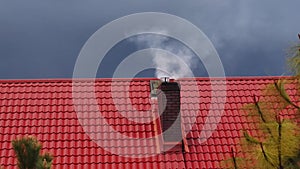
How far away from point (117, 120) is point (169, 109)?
1286 millimetres

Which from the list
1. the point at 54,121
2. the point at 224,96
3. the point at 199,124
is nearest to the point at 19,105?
the point at 54,121

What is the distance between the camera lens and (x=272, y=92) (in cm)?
627

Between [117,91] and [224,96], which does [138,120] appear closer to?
[117,91]

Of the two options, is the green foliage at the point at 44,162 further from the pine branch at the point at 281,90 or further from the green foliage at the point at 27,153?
the pine branch at the point at 281,90

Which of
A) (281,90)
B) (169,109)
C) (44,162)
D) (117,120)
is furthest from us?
(117,120)

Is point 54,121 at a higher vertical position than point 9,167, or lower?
higher

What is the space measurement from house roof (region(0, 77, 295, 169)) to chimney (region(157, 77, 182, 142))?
0.26 metres

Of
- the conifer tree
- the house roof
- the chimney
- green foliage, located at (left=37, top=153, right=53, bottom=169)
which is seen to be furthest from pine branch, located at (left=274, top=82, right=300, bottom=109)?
the chimney

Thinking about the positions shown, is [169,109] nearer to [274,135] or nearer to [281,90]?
[281,90]

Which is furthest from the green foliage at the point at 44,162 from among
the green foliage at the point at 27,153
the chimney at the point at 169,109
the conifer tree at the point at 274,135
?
the chimney at the point at 169,109

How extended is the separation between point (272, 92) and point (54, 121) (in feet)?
20.4

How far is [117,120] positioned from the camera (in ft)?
36.3

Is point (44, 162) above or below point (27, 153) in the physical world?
below

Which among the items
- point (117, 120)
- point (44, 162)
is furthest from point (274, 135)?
point (117, 120)
